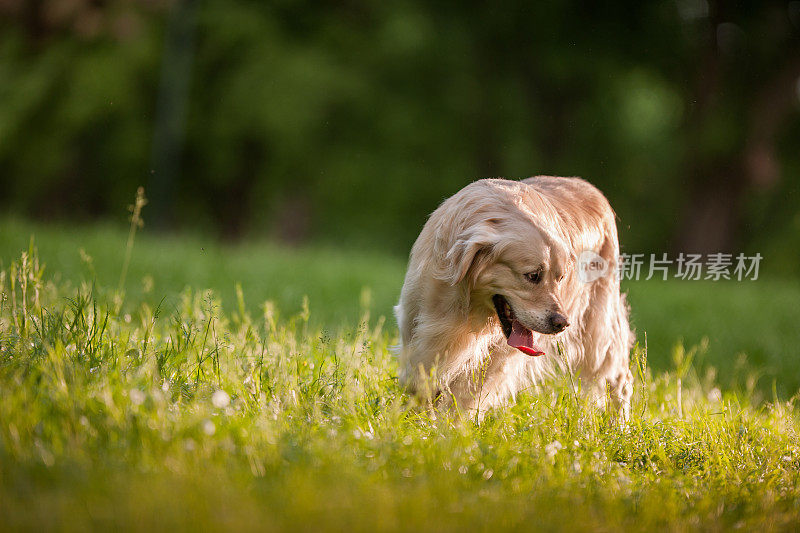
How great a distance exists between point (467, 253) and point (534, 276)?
0.39m

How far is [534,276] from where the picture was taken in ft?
12.7

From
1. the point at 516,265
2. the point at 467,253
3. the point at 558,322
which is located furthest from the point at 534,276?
the point at 467,253

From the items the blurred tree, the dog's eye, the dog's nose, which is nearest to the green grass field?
the dog's nose

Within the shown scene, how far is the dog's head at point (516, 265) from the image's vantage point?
3803mm

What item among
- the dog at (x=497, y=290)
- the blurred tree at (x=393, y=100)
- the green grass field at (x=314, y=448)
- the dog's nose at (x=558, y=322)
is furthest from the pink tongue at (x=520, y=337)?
the blurred tree at (x=393, y=100)

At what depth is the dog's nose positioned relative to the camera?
3.80 m

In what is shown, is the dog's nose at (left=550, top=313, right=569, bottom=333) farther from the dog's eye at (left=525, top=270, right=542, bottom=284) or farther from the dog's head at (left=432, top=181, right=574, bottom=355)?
the dog's eye at (left=525, top=270, right=542, bottom=284)

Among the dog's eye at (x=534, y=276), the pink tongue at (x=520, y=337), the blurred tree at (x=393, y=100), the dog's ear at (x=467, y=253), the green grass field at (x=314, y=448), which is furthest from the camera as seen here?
the blurred tree at (x=393, y=100)

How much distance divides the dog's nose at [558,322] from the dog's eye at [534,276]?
0.19 m

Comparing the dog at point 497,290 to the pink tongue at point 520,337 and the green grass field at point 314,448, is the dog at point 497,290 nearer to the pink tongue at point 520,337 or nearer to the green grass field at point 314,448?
the pink tongue at point 520,337

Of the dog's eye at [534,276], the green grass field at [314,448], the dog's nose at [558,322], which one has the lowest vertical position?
the green grass field at [314,448]

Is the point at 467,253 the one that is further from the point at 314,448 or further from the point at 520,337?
the point at 314,448

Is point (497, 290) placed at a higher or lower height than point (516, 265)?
lower

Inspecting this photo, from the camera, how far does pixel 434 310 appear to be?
404 cm
